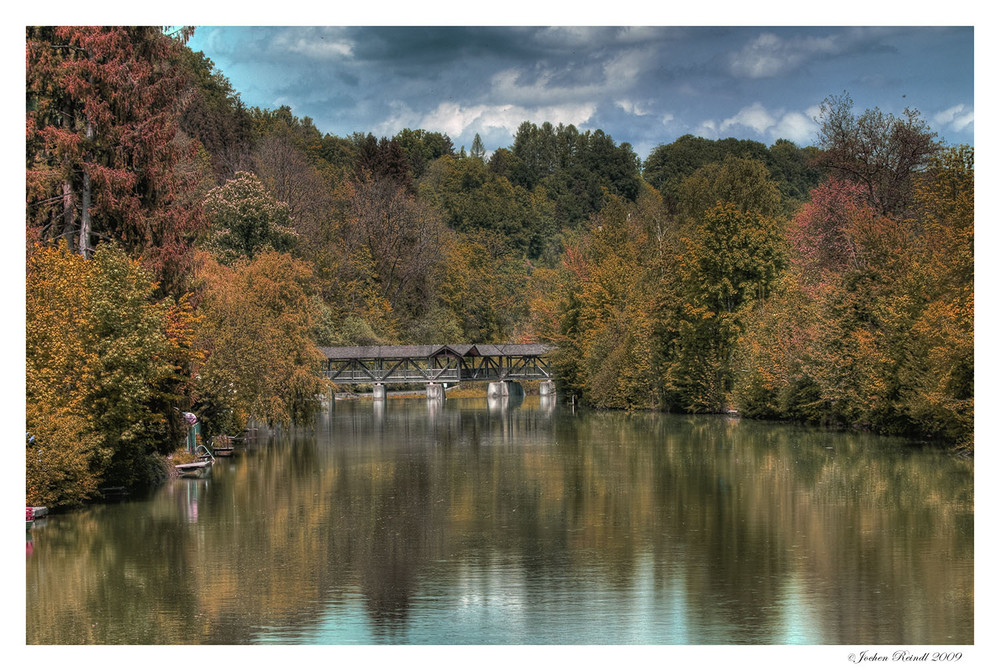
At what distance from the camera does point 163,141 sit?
1060 inches

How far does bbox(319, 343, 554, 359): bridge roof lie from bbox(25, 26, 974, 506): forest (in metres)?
1.59

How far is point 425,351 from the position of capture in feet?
228

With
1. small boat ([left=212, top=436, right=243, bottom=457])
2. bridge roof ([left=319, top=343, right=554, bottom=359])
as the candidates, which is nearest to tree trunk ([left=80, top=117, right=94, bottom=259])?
small boat ([left=212, top=436, right=243, bottom=457])

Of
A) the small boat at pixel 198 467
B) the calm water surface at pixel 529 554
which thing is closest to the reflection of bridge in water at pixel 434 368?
the small boat at pixel 198 467

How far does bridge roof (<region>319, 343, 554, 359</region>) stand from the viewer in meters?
67.2

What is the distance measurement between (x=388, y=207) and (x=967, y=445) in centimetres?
6084

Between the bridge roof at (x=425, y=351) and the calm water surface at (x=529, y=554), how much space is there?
119 feet

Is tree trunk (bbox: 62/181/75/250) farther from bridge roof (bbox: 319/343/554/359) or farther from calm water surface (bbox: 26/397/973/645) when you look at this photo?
bridge roof (bbox: 319/343/554/359)

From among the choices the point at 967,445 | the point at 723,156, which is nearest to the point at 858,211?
the point at 967,445

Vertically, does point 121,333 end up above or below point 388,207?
below

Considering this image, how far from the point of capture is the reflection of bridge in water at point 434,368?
223 ft

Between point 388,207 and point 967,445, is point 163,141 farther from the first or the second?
point 388,207

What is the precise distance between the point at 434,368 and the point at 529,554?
55624 mm

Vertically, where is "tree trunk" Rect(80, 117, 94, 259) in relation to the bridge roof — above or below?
above
